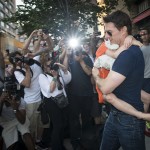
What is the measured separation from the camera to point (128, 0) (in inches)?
722

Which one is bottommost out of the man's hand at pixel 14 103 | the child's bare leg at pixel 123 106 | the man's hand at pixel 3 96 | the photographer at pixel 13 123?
the photographer at pixel 13 123

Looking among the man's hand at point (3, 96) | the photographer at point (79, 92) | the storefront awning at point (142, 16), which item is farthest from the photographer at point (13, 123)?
the storefront awning at point (142, 16)

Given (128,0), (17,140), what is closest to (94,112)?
(17,140)

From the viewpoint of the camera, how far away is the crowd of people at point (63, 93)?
3.06 m

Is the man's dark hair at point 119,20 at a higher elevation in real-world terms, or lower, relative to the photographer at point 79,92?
higher

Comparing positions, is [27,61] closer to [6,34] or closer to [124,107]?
[124,107]

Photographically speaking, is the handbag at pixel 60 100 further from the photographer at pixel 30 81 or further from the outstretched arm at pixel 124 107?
the outstretched arm at pixel 124 107

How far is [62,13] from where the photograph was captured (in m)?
22.7

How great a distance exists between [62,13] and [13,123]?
18.1 metres

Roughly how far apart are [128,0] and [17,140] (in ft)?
47.7

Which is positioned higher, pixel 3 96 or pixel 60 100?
pixel 3 96

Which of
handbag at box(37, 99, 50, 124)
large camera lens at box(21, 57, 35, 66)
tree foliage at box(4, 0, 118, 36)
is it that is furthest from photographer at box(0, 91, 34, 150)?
tree foliage at box(4, 0, 118, 36)

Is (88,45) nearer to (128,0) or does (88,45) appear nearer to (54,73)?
(54,73)

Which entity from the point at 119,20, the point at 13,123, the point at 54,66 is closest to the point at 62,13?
the point at 54,66
